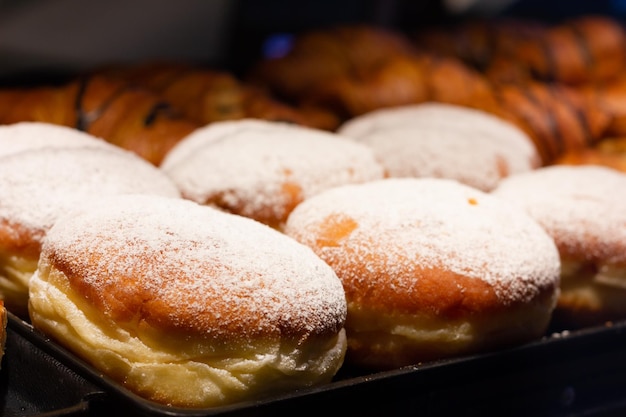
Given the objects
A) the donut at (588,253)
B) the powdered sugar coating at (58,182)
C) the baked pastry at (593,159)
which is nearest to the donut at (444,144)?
the donut at (588,253)

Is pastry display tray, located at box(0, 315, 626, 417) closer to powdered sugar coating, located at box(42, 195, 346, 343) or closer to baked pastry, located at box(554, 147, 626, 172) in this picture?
powdered sugar coating, located at box(42, 195, 346, 343)

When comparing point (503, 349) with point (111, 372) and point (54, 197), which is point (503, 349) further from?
point (54, 197)

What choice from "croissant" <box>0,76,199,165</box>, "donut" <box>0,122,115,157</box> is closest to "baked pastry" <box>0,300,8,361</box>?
"donut" <box>0,122,115,157</box>

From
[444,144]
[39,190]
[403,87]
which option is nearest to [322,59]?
[403,87]

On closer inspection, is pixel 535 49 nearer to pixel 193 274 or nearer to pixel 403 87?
pixel 403 87

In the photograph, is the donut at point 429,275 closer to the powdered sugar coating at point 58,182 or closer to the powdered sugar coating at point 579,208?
the powdered sugar coating at point 579,208

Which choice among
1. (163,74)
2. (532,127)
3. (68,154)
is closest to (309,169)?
(68,154)
